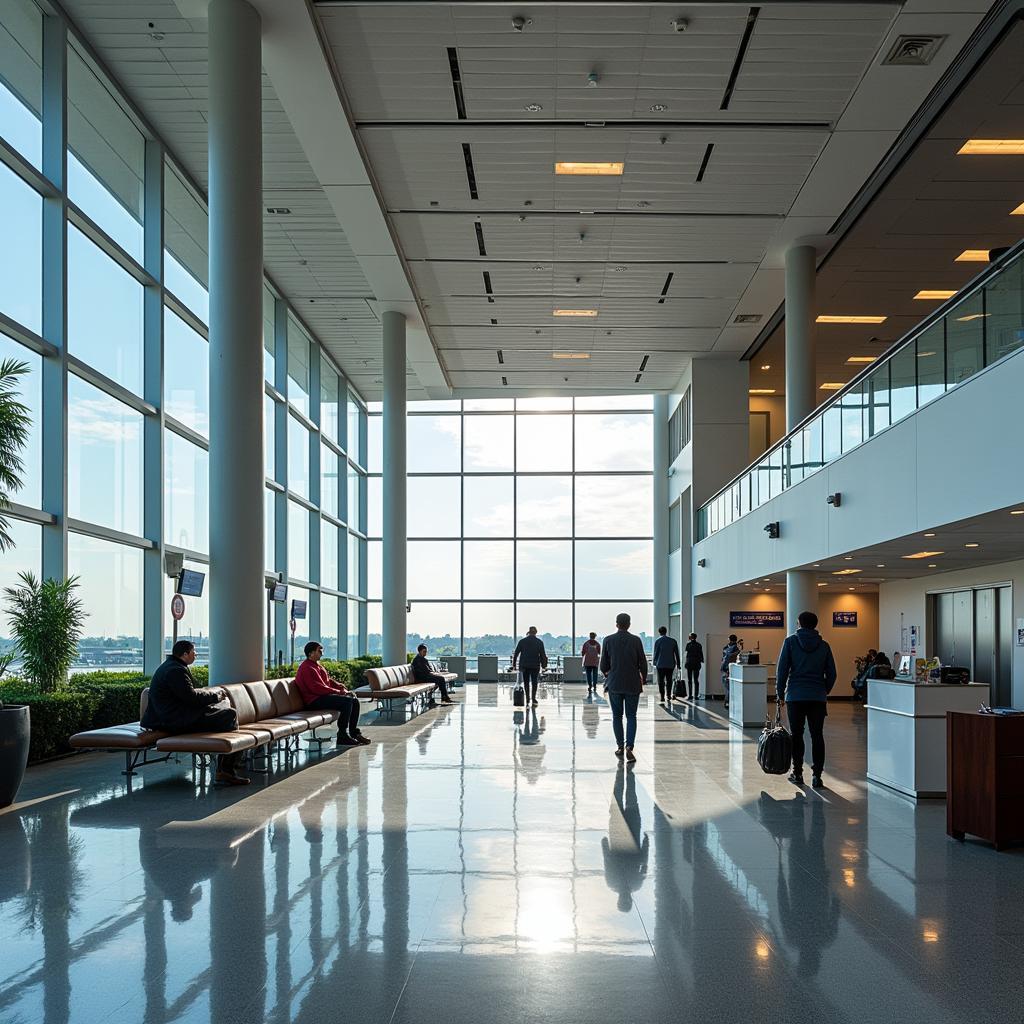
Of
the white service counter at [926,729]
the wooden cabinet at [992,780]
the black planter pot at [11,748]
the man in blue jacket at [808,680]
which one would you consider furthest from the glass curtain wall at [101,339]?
the wooden cabinet at [992,780]

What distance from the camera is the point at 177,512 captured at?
16.4 m

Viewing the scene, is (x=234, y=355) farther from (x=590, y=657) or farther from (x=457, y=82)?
(x=590, y=657)

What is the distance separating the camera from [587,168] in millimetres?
14711

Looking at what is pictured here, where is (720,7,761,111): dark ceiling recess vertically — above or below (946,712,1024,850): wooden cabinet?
above

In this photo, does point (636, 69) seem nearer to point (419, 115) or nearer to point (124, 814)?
point (419, 115)

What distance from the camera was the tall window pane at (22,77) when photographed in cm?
1145

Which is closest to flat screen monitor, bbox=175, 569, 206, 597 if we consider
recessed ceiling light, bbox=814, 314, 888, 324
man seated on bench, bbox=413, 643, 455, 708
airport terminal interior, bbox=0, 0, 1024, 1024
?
airport terminal interior, bbox=0, 0, 1024, 1024

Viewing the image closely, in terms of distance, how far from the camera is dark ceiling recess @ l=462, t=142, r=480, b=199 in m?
14.1

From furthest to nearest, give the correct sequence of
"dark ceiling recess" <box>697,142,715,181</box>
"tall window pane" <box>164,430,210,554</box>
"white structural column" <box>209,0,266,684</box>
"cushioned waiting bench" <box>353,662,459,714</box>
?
1. "cushioned waiting bench" <box>353,662,459,714</box>
2. "tall window pane" <box>164,430,210,554</box>
3. "dark ceiling recess" <box>697,142,715,181</box>
4. "white structural column" <box>209,0,266,684</box>

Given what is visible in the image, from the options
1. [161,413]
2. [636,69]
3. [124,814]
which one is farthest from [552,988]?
[161,413]

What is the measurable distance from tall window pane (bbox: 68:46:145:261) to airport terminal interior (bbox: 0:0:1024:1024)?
6 centimetres

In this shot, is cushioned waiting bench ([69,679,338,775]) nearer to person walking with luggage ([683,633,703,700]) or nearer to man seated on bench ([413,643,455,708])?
man seated on bench ([413,643,455,708])

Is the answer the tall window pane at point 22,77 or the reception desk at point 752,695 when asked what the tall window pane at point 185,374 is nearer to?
the tall window pane at point 22,77

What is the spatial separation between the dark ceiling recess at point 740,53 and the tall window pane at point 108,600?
282 inches
